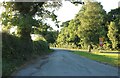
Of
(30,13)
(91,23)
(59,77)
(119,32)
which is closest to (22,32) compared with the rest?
(30,13)

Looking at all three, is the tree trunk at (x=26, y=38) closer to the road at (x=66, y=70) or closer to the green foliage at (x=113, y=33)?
the road at (x=66, y=70)

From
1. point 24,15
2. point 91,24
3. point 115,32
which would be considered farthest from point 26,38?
point 115,32

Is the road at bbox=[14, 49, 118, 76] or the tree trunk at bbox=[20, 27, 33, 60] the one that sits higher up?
the tree trunk at bbox=[20, 27, 33, 60]

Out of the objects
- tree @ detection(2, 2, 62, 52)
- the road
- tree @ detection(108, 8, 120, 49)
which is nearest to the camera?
the road

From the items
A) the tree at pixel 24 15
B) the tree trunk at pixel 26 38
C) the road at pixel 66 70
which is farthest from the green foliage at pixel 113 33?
the road at pixel 66 70

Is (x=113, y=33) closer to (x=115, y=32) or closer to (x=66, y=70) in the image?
(x=115, y=32)

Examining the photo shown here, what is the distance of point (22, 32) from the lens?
3509cm

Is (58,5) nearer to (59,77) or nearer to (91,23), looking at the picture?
(59,77)

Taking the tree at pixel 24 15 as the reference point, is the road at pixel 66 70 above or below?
below

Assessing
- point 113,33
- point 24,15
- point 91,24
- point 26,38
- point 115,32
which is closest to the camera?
point 24,15

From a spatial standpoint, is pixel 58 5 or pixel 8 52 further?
pixel 58 5

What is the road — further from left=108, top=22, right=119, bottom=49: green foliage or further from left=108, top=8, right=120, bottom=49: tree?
left=108, top=8, right=120, bottom=49: tree

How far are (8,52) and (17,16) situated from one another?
30.9 ft

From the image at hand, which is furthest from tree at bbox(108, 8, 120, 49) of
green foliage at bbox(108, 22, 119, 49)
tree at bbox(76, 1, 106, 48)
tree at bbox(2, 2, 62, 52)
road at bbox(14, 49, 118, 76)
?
road at bbox(14, 49, 118, 76)
